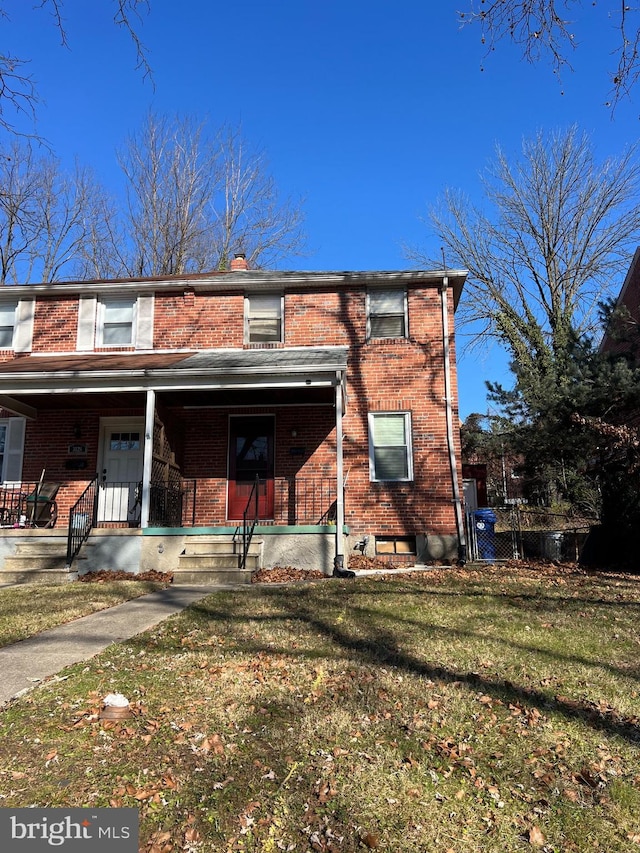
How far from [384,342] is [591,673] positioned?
863cm

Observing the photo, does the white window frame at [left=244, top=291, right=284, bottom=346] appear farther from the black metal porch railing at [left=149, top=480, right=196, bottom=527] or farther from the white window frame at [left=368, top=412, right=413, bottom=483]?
the black metal porch railing at [left=149, top=480, right=196, bottom=527]

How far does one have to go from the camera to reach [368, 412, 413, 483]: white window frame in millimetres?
11539

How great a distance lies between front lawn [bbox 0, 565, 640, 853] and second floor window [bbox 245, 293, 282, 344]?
7967 mm

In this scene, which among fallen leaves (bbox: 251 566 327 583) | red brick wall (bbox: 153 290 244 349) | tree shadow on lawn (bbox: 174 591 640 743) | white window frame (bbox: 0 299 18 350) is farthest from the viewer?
white window frame (bbox: 0 299 18 350)

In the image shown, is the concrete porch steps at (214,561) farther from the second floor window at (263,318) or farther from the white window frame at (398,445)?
the second floor window at (263,318)

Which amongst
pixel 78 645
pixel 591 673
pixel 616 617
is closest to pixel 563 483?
pixel 616 617

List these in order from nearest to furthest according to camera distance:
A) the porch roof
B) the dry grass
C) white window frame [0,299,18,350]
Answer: the dry grass < the porch roof < white window frame [0,299,18,350]

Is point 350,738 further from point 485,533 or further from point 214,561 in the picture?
point 485,533

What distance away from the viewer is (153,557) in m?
9.62

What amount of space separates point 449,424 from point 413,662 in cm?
767

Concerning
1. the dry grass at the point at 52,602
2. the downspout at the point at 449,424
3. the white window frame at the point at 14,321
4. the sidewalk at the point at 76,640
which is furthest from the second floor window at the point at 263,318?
the sidewalk at the point at 76,640

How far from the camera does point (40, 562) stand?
931 cm

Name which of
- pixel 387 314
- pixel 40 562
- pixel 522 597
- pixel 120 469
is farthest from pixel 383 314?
pixel 40 562

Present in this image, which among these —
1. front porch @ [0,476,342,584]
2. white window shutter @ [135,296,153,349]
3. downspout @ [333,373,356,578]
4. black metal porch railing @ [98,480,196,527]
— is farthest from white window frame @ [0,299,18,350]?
downspout @ [333,373,356,578]
